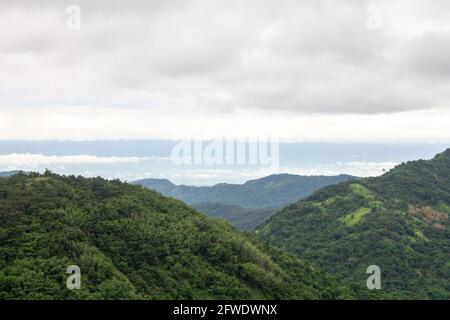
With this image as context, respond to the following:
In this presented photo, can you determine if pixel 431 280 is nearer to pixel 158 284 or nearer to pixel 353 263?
pixel 353 263

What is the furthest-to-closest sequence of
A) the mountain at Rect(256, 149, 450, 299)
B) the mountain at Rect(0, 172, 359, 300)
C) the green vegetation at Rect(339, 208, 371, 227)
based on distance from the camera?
the green vegetation at Rect(339, 208, 371, 227) < the mountain at Rect(256, 149, 450, 299) < the mountain at Rect(0, 172, 359, 300)

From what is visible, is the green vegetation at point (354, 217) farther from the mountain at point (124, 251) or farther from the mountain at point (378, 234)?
the mountain at point (124, 251)

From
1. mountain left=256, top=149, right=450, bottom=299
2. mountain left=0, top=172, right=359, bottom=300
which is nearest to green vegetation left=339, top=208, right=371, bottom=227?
mountain left=256, top=149, right=450, bottom=299

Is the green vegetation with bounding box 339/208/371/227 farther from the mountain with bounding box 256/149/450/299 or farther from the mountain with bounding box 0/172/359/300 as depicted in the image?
the mountain with bounding box 0/172/359/300

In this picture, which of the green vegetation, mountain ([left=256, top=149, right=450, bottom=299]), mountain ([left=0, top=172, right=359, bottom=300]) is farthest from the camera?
the green vegetation

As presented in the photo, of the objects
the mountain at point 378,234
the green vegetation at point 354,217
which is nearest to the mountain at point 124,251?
the mountain at point 378,234

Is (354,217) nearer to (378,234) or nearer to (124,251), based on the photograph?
(378,234)

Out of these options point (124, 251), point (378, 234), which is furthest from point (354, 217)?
point (124, 251)
